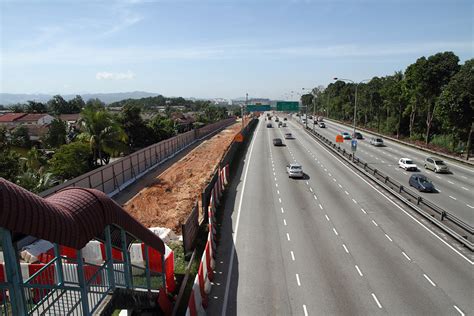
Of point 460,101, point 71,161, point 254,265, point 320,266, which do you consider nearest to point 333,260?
point 320,266

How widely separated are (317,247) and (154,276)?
849cm

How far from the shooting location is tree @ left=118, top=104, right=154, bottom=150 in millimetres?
61034

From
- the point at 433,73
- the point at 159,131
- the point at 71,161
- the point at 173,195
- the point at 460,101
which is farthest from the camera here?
the point at 159,131

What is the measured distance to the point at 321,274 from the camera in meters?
15.7

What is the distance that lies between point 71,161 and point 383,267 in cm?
2681

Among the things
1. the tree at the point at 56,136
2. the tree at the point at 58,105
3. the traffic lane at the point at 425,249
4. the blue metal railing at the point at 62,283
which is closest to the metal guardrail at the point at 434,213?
the traffic lane at the point at 425,249

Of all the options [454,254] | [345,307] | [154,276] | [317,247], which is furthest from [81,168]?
[454,254]

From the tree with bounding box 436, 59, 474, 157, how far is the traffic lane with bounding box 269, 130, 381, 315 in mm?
24948

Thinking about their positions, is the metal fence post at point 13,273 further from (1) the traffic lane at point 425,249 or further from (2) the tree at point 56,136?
(2) the tree at point 56,136

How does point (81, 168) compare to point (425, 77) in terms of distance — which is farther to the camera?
point (425, 77)

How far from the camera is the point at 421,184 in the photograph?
29.0m

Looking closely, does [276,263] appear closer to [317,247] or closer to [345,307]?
[317,247]

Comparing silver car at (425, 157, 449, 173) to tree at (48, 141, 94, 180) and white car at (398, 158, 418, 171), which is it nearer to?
white car at (398, 158, 418, 171)

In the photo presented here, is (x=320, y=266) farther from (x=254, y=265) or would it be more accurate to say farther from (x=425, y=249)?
(x=425, y=249)
